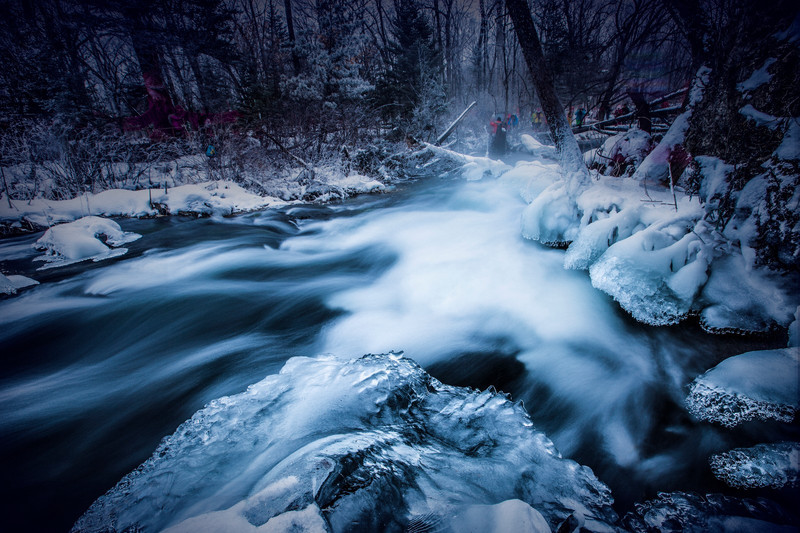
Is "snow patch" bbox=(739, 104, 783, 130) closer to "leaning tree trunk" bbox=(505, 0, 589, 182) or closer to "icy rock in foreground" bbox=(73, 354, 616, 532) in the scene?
"leaning tree trunk" bbox=(505, 0, 589, 182)

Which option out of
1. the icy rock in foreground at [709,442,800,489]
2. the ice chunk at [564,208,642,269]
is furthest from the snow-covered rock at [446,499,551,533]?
the ice chunk at [564,208,642,269]

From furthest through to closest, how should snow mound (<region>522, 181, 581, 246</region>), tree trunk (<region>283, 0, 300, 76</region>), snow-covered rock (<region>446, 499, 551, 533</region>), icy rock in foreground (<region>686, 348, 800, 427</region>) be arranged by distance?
tree trunk (<region>283, 0, 300, 76</region>) → snow mound (<region>522, 181, 581, 246</region>) → icy rock in foreground (<region>686, 348, 800, 427</region>) → snow-covered rock (<region>446, 499, 551, 533</region>)

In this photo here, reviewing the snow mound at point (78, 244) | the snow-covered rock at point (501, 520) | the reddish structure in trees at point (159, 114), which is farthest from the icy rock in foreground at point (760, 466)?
the reddish structure in trees at point (159, 114)

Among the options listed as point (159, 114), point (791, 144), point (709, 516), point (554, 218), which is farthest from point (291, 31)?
point (709, 516)

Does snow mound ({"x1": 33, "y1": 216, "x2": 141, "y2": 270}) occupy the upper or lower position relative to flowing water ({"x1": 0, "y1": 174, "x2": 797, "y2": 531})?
upper

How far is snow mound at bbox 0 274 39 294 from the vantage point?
10.8 ft

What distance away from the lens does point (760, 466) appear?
5.22 ft

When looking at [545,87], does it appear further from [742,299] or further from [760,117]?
[742,299]

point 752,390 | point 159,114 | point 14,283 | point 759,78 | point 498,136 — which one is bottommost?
point 752,390

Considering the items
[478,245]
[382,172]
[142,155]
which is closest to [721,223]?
[478,245]

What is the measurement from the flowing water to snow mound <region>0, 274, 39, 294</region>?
0.11 meters

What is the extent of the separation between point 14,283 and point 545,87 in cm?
678

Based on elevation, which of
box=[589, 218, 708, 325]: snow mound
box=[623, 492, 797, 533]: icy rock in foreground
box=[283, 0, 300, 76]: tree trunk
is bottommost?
box=[623, 492, 797, 533]: icy rock in foreground

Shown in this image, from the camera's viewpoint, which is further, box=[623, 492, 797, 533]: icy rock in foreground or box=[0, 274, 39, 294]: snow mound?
box=[0, 274, 39, 294]: snow mound
